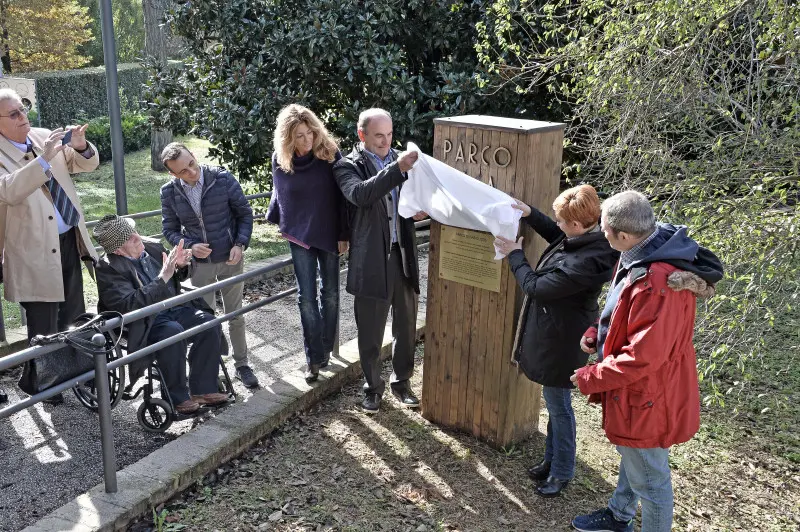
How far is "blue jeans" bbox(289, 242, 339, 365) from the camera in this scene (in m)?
4.89

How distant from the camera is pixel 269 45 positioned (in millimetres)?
9031

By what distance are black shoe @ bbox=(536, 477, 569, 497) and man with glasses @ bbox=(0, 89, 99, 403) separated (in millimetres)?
3187

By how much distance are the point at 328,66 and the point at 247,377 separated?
16.4ft

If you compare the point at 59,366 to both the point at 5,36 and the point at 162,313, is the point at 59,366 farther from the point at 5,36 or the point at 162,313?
the point at 5,36

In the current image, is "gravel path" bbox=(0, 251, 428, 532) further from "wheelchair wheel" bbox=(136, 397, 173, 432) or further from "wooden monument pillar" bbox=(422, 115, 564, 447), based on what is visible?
"wooden monument pillar" bbox=(422, 115, 564, 447)

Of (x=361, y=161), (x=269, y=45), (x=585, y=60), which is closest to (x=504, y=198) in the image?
(x=361, y=161)

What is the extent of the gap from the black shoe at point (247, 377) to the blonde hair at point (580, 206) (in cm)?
265

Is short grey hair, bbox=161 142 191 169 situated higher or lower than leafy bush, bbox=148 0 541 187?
lower

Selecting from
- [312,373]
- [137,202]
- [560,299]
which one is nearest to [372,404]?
[312,373]

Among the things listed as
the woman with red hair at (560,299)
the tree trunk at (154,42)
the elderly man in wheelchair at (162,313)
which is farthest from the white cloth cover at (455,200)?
the tree trunk at (154,42)

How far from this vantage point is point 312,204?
15.5 feet

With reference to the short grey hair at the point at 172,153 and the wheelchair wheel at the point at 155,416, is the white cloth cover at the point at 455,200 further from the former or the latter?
the wheelchair wheel at the point at 155,416

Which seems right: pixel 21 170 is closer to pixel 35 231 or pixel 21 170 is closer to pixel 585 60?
pixel 35 231

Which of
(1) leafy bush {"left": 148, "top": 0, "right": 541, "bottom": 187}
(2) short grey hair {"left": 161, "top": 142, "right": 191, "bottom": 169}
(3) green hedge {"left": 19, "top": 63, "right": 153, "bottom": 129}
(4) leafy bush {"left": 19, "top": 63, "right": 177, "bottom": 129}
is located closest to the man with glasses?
(2) short grey hair {"left": 161, "top": 142, "right": 191, "bottom": 169}
